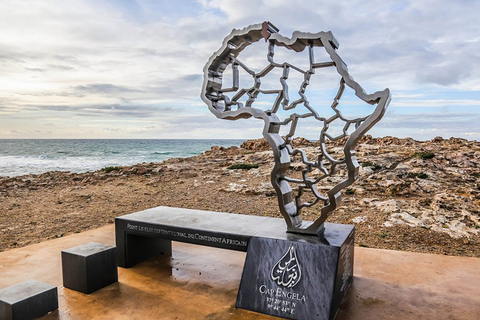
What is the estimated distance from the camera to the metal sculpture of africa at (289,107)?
13.2 ft

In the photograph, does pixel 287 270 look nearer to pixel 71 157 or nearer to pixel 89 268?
pixel 89 268

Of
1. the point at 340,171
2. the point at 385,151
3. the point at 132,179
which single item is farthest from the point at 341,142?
the point at 132,179

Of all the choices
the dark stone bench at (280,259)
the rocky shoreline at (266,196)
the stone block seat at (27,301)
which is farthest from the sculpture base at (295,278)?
the rocky shoreline at (266,196)

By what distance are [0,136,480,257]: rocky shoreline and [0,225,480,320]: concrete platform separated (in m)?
1.09

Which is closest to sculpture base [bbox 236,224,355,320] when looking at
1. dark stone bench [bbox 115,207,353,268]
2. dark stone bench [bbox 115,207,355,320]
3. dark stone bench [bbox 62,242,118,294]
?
dark stone bench [bbox 115,207,355,320]

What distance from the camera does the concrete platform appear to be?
397 cm

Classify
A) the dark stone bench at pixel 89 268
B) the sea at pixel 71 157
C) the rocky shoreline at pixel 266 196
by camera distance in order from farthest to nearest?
the sea at pixel 71 157, the rocky shoreline at pixel 266 196, the dark stone bench at pixel 89 268

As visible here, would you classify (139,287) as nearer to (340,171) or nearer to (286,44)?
(286,44)

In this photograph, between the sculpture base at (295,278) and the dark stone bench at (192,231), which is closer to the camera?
the sculpture base at (295,278)

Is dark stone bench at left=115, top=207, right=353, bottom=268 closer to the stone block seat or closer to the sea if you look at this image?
the stone block seat

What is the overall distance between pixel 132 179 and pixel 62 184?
89.1 inches

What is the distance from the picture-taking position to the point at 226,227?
4.73 meters

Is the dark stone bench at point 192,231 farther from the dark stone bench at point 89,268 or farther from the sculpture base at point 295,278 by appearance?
the dark stone bench at point 89,268

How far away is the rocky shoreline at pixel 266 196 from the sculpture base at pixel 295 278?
9.36ft
